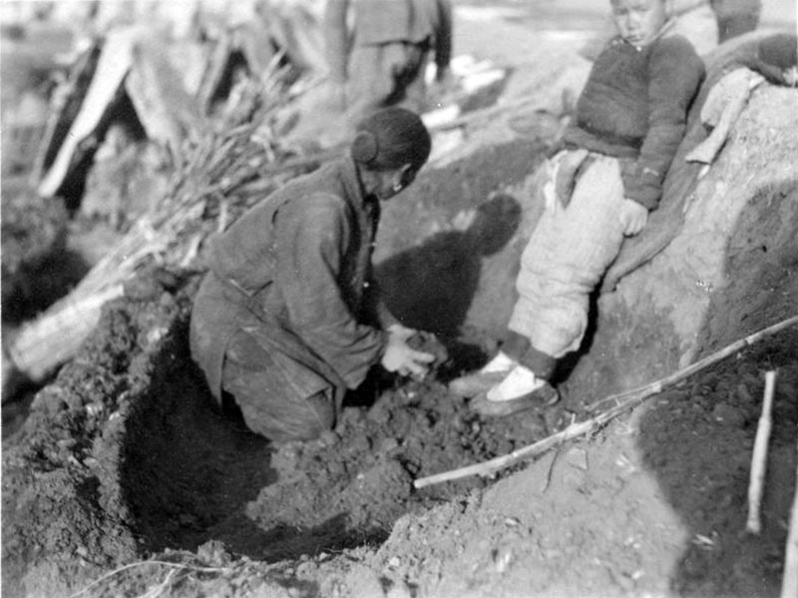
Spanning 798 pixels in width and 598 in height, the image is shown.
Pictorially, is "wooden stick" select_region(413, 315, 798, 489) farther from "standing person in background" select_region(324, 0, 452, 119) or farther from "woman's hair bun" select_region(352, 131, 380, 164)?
"standing person in background" select_region(324, 0, 452, 119)

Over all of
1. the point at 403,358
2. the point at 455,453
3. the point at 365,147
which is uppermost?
the point at 365,147

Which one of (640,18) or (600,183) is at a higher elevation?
(640,18)

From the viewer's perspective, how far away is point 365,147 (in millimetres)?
3355

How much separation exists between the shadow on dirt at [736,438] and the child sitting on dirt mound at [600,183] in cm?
66

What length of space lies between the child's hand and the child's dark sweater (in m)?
0.03

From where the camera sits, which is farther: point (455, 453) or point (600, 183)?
point (600, 183)

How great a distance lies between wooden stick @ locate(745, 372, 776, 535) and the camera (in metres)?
1.91

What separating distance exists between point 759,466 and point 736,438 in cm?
25

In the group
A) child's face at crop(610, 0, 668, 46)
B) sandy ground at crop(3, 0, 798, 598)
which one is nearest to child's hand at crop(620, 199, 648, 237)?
sandy ground at crop(3, 0, 798, 598)

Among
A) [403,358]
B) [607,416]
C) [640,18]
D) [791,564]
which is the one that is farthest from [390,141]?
[791,564]

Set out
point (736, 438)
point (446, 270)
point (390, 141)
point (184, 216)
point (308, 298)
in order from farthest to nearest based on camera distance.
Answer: point (184, 216), point (446, 270), point (308, 298), point (390, 141), point (736, 438)

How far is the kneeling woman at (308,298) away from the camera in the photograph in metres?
3.38

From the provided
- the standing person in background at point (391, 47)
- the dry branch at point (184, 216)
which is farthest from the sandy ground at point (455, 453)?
the dry branch at point (184, 216)

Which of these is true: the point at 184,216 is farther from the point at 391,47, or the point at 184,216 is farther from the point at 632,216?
the point at 632,216
